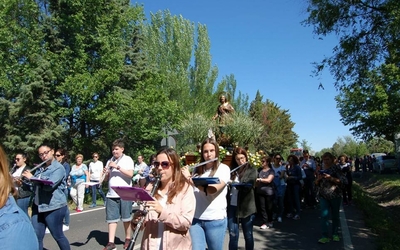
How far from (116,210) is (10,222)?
506cm

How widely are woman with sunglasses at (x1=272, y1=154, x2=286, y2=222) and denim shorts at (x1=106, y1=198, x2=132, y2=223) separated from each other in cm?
486

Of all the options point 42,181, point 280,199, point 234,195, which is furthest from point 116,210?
point 280,199

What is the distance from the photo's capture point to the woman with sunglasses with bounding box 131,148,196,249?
2.87 m

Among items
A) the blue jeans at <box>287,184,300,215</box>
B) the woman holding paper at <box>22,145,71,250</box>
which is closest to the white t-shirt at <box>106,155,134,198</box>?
the woman holding paper at <box>22,145,71,250</box>

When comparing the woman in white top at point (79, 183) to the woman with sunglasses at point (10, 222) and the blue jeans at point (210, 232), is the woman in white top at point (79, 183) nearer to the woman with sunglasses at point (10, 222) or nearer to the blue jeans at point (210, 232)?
the blue jeans at point (210, 232)

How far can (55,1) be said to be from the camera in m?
22.0

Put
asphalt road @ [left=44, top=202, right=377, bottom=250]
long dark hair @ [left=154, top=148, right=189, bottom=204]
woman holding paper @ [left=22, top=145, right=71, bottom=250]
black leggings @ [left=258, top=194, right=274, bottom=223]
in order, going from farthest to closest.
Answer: black leggings @ [left=258, top=194, right=274, bottom=223] < asphalt road @ [left=44, top=202, right=377, bottom=250] < woman holding paper @ [left=22, top=145, right=71, bottom=250] < long dark hair @ [left=154, top=148, right=189, bottom=204]

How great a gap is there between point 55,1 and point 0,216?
75.8ft

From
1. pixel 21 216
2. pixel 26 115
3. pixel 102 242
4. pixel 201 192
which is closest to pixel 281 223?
pixel 102 242

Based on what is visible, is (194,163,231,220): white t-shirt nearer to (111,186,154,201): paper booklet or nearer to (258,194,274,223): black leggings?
(111,186,154,201): paper booklet

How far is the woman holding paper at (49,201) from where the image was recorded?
5.32 meters

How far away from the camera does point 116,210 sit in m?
6.55

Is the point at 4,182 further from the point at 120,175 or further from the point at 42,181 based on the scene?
the point at 120,175

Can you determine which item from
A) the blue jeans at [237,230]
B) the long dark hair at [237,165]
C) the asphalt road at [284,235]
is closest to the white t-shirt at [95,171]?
the asphalt road at [284,235]
